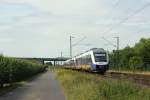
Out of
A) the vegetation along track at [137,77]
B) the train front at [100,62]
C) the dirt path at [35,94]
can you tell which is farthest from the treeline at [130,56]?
the dirt path at [35,94]

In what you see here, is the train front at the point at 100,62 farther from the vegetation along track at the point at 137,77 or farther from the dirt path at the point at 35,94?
the dirt path at the point at 35,94

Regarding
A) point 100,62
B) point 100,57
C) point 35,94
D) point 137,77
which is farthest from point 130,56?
point 35,94

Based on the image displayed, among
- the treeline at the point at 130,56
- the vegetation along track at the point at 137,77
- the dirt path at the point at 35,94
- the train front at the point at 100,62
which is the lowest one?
the dirt path at the point at 35,94

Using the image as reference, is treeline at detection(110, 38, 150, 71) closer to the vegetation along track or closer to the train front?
the train front

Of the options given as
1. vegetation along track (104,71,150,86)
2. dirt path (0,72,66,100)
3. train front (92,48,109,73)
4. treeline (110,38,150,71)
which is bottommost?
dirt path (0,72,66,100)

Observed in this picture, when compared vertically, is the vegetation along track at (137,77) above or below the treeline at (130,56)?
below

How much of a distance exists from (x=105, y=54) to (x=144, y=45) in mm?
49232

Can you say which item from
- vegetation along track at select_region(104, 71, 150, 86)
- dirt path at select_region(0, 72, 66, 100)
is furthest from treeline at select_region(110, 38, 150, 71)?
dirt path at select_region(0, 72, 66, 100)

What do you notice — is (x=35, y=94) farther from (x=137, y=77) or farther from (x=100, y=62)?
(x=100, y=62)

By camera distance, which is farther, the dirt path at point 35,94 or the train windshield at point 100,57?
the train windshield at point 100,57

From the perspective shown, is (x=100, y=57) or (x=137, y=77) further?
(x=100, y=57)

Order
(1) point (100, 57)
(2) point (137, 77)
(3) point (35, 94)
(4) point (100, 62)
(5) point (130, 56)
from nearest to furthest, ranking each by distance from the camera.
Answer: (3) point (35, 94), (2) point (137, 77), (4) point (100, 62), (1) point (100, 57), (5) point (130, 56)

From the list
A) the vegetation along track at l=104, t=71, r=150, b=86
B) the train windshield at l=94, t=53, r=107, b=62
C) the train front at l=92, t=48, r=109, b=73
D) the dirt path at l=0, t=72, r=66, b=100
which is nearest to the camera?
the dirt path at l=0, t=72, r=66, b=100

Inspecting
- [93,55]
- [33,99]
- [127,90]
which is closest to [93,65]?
[93,55]
